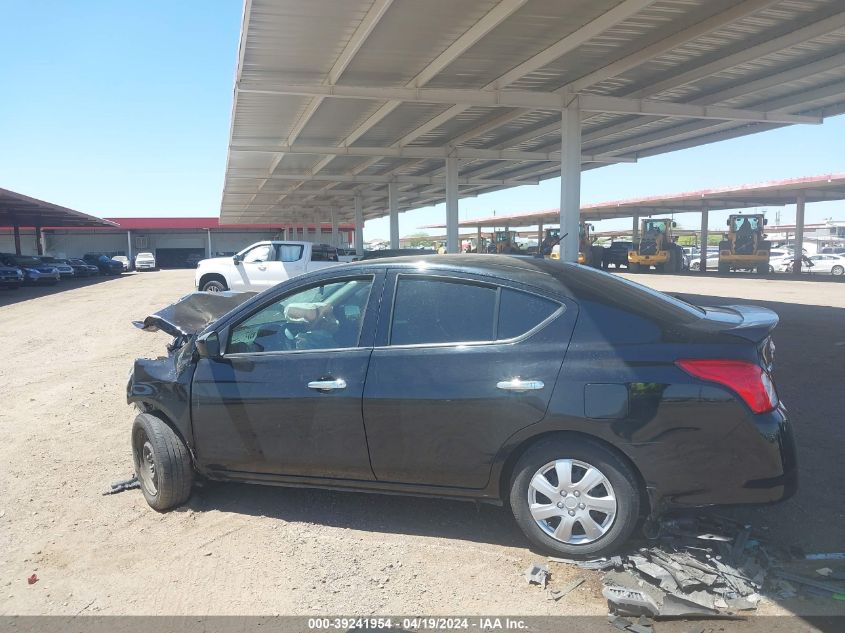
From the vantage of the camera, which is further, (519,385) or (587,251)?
(587,251)

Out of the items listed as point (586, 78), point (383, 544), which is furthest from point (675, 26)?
point (383, 544)

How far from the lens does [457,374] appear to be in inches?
143

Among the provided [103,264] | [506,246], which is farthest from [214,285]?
[103,264]

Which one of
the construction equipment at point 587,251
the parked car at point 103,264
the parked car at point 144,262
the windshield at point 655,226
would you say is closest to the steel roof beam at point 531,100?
the construction equipment at point 587,251

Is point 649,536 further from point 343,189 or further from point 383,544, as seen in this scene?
point 343,189

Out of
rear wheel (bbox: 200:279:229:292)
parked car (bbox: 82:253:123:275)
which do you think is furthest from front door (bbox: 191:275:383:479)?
parked car (bbox: 82:253:123:275)

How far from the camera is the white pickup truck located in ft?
55.7

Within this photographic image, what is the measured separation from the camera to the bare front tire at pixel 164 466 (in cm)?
425

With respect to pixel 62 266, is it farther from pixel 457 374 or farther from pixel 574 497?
pixel 574 497

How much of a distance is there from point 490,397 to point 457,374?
0.24 meters

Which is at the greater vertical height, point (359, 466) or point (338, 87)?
point (338, 87)

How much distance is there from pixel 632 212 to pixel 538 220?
8977 millimetres

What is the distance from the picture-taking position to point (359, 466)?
3.86 metres

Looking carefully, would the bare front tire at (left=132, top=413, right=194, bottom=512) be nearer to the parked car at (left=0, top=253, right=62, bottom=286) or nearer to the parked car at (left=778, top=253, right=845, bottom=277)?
the parked car at (left=0, top=253, right=62, bottom=286)
